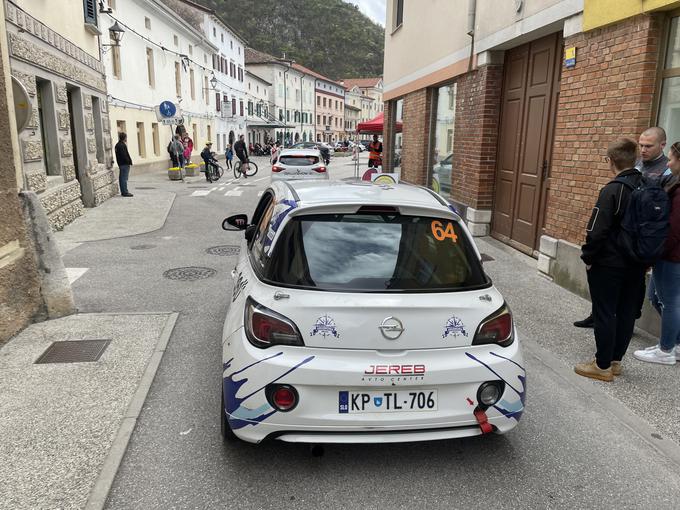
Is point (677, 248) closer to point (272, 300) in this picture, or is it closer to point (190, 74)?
point (272, 300)

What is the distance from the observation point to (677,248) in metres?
4.41

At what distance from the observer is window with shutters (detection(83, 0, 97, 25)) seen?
13.5 meters

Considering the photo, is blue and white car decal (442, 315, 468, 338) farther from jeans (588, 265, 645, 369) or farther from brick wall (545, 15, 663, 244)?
brick wall (545, 15, 663, 244)

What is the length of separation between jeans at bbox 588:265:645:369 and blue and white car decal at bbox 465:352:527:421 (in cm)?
152

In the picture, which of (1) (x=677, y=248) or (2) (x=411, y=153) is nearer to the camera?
(1) (x=677, y=248)

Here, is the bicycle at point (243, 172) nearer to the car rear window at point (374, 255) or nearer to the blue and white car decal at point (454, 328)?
the car rear window at point (374, 255)

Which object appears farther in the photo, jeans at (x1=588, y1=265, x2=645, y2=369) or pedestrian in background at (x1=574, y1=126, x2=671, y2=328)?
pedestrian in background at (x1=574, y1=126, x2=671, y2=328)

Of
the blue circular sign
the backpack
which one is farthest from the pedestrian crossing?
the backpack

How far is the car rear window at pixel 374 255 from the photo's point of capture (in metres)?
3.11

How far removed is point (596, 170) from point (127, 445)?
19.2 ft

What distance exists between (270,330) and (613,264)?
2.78 meters

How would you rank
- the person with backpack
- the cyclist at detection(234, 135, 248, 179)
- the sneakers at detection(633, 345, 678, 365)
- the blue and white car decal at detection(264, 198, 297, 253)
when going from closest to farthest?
the blue and white car decal at detection(264, 198, 297, 253) < the person with backpack < the sneakers at detection(633, 345, 678, 365) < the cyclist at detection(234, 135, 248, 179)

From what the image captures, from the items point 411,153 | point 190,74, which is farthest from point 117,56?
point 411,153

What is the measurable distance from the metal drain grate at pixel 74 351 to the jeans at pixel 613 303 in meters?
4.27
